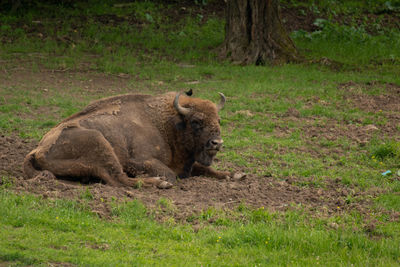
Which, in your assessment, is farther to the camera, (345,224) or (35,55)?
(35,55)

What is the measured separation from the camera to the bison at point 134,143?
815 cm

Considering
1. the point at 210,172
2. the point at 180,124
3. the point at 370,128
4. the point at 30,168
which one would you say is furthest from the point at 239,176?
the point at 370,128

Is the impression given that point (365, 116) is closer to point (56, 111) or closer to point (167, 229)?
point (56, 111)

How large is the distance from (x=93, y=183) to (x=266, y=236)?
116 inches

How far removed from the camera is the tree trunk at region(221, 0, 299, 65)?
18750mm

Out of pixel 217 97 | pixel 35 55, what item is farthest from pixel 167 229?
pixel 35 55

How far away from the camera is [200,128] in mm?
8836

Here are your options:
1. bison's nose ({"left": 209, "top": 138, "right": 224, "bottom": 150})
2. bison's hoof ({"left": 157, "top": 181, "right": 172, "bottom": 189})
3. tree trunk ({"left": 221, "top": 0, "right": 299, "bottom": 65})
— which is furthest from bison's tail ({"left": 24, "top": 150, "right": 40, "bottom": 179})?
tree trunk ({"left": 221, "top": 0, "right": 299, "bottom": 65})

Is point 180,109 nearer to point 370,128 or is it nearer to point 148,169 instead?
point 148,169

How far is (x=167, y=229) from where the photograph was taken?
259 inches

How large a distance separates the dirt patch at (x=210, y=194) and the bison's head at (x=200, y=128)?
0.42 meters

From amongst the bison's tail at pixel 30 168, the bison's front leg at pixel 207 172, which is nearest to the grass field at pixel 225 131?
the bison's tail at pixel 30 168

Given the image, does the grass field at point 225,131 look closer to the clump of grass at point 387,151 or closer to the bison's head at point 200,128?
the clump of grass at point 387,151

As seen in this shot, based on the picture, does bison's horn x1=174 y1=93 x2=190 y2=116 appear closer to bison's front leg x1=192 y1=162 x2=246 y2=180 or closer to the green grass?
bison's front leg x1=192 y1=162 x2=246 y2=180
